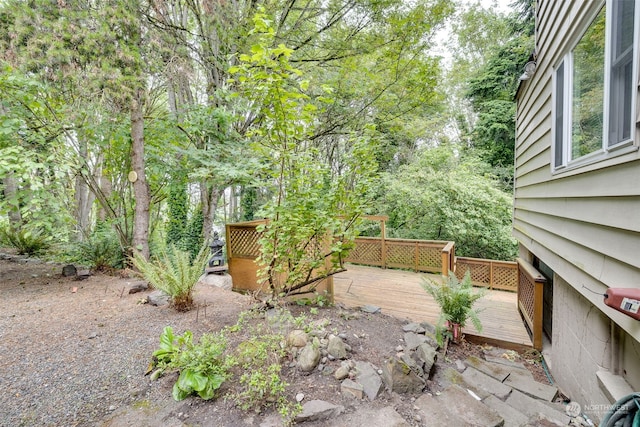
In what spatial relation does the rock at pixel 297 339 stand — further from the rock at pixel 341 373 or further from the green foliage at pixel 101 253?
the green foliage at pixel 101 253

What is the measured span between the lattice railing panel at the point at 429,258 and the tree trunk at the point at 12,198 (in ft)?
25.0

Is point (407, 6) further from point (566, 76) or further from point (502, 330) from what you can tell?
point (502, 330)

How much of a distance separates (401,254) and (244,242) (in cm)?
431

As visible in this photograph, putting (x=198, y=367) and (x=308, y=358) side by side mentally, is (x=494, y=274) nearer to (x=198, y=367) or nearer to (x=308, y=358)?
(x=308, y=358)

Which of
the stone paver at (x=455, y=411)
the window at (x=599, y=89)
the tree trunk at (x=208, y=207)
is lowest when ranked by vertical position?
the stone paver at (x=455, y=411)

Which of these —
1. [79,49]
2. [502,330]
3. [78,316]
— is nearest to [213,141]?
[79,49]

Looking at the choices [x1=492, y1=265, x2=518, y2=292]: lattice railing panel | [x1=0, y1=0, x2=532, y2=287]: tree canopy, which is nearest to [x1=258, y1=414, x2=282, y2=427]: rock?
[x1=0, y1=0, x2=532, y2=287]: tree canopy

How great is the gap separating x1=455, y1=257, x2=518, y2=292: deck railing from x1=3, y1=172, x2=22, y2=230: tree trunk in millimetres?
8349

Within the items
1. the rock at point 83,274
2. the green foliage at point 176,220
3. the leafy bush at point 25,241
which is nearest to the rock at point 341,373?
the rock at point 83,274

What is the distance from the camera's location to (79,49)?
13.3ft

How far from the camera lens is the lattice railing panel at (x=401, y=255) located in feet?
23.7

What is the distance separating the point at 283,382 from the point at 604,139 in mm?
2673

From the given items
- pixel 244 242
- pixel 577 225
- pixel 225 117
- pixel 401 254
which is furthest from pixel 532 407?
pixel 225 117

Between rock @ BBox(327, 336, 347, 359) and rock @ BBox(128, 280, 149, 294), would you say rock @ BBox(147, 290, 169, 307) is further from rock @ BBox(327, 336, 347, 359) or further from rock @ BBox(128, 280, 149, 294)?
rock @ BBox(327, 336, 347, 359)
